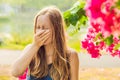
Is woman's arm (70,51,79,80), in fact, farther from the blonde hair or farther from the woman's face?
the woman's face

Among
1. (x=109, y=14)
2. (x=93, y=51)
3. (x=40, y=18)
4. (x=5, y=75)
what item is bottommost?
(x=109, y=14)

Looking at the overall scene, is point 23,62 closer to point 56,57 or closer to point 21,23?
point 56,57

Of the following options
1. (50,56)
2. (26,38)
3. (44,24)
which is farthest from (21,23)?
(44,24)

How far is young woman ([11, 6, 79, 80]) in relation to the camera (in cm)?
145

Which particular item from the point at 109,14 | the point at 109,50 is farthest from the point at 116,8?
the point at 109,50

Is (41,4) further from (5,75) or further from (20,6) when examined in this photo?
(5,75)

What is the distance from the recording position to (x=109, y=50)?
4.52 feet

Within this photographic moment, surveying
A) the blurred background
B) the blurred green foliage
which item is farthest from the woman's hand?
the blurred green foliage

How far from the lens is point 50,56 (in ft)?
5.13

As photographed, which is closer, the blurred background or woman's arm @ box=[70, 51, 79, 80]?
woman's arm @ box=[70, 51, 79, 80]

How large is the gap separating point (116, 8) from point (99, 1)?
4 cm

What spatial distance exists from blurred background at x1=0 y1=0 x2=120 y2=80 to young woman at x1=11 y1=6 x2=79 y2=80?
2.49m

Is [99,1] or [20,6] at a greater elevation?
[20,6]

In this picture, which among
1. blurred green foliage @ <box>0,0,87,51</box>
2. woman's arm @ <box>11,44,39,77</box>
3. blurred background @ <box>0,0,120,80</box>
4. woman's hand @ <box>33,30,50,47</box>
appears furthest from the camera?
blurred green foliage @ <box>0,0,87,51</box>
